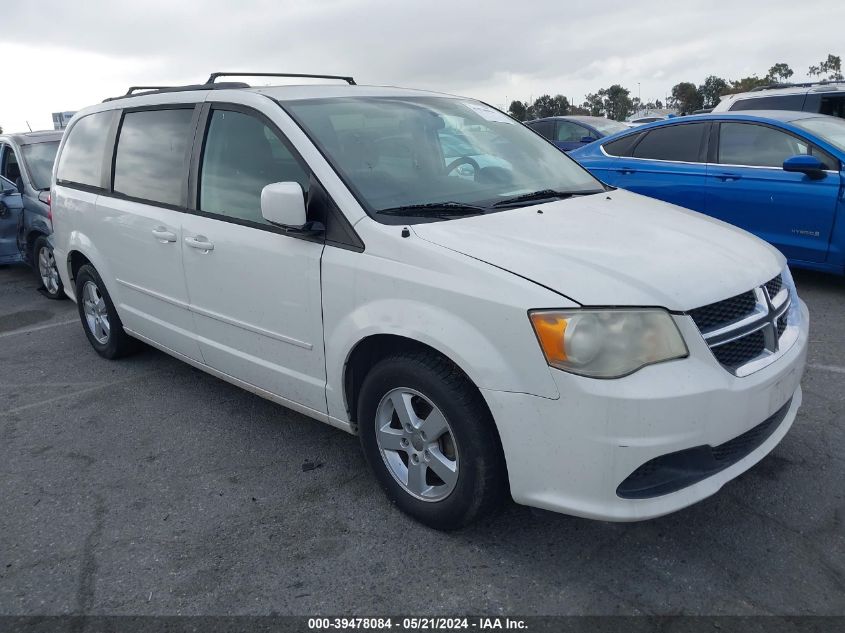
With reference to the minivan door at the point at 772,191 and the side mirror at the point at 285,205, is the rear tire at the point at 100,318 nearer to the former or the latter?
the side mirror at the point at 285,205

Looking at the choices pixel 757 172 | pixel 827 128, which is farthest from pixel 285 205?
pixel 827 128

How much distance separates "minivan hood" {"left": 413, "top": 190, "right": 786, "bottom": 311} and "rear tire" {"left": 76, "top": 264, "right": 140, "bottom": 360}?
2.94m

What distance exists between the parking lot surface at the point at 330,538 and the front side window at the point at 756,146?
2.69 m

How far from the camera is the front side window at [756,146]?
605 centimetres

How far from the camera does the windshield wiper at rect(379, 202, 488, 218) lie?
295 cm

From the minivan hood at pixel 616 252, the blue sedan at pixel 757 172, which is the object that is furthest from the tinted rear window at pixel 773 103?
the minivan hood at pixel 616 252

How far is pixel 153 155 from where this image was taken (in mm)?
4156

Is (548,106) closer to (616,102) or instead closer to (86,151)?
(616,102)

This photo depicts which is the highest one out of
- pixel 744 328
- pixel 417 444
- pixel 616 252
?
pixel 616 252

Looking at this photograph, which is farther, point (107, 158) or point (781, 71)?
point (781, 71)

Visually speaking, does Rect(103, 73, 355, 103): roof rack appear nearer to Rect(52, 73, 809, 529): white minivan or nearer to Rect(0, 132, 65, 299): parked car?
Rect(52, 73, 809, 529): white minivan

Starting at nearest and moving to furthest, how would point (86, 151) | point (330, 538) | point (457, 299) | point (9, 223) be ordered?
point (457, 299) < point (330, 538) < point (86, 151) < point (9, 223)

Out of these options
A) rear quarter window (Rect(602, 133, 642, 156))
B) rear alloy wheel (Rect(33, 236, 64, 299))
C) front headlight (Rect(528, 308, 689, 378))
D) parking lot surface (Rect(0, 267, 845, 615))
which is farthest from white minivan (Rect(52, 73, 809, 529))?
rear alloy wheel (Rect(33, 236, 64, 299))

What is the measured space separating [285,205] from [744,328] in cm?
179
